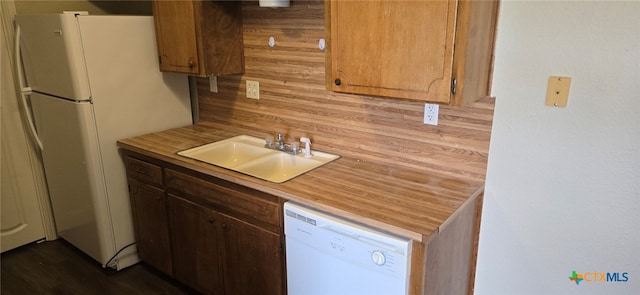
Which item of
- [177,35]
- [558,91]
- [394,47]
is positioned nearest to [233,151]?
[177,35]

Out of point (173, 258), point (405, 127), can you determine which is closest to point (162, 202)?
point (173, 258)

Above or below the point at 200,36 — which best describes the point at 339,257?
below

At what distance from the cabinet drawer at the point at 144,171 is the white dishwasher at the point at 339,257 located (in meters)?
0.96

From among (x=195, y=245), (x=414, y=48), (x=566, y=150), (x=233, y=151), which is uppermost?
(x=414, y=48)

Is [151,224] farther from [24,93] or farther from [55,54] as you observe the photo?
[24,93]

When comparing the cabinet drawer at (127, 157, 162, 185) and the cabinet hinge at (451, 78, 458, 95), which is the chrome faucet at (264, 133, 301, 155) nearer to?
the cabinet drawer at (127, 157, 162, 185)

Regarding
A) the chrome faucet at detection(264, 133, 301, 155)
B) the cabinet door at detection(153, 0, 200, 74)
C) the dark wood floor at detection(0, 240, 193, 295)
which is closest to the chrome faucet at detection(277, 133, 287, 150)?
the chrome faucet at detection(264, 133, 301, 155)

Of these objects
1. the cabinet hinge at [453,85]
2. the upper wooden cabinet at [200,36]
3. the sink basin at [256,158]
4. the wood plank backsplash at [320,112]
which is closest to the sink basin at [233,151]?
the sink basin at [256,158]

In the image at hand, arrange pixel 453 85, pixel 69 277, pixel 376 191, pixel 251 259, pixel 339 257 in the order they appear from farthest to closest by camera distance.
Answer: pixel 69 277 → pixel 251 259 → pixel 376 191 → pixel 339 257 → pixel 453 85

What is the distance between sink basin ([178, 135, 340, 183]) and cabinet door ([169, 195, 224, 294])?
Answer: 10.8 inches

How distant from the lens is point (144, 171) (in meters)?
2.40

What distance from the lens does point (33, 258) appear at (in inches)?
111

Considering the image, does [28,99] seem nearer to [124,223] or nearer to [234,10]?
[124,223]

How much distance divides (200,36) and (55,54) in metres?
0.82
